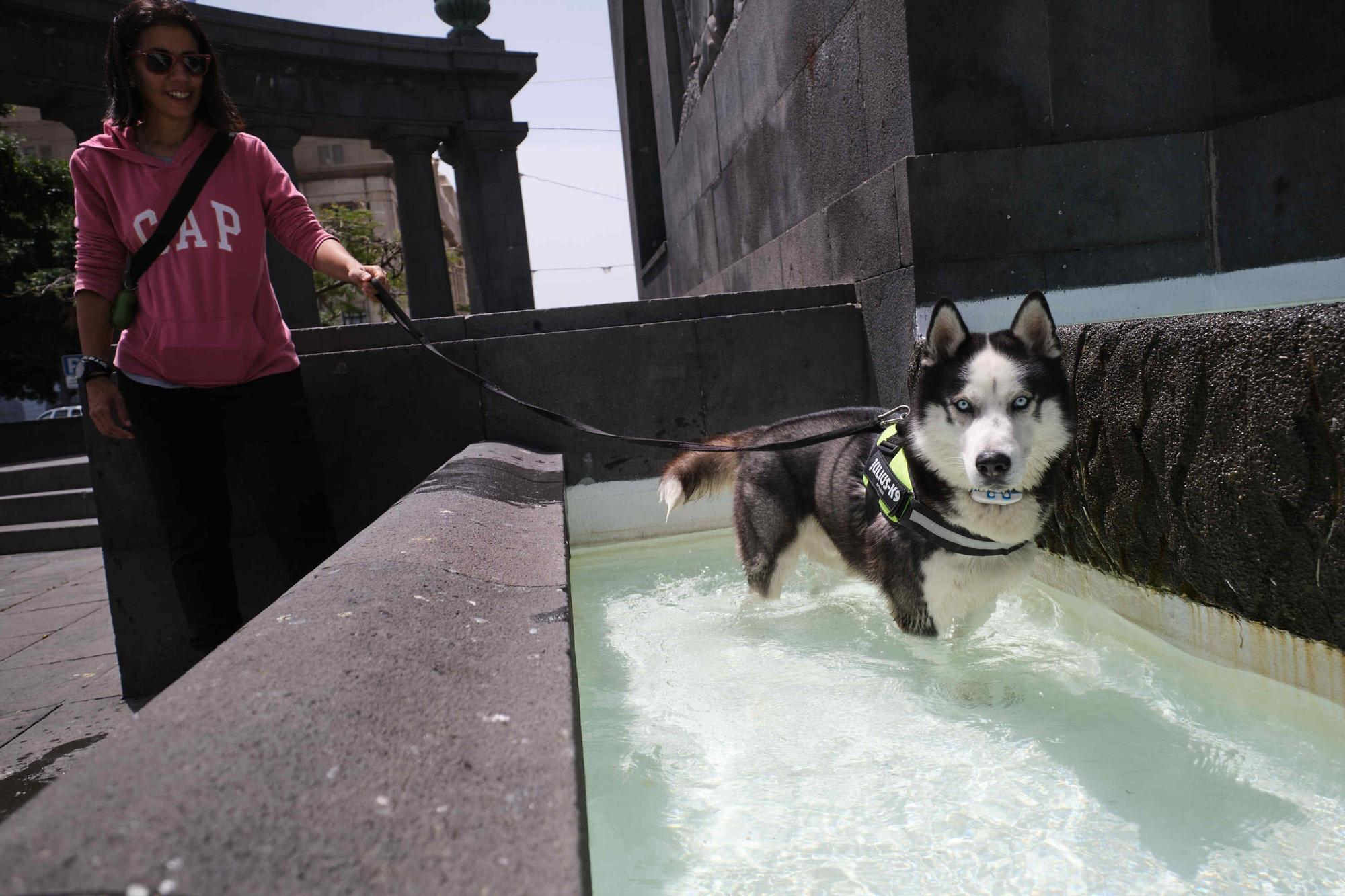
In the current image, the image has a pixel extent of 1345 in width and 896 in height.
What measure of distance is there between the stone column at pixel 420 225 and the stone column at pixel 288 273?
2.18 meters

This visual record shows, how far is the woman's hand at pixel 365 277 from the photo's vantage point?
321 centimetres

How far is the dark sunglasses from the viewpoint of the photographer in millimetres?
2990

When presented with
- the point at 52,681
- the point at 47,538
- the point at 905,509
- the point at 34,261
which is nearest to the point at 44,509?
the point at 47,538

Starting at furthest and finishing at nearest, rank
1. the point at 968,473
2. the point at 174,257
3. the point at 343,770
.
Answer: the point at 174,257 → the point at 968,473 → the point at 343,770

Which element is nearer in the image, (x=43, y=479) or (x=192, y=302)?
(x=192, y=302)

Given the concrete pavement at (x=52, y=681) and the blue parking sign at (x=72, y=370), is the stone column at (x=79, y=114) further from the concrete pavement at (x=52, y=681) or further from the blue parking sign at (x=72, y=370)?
the concrete pavement at (x=52, y=681)

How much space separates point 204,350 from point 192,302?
0.17 metres

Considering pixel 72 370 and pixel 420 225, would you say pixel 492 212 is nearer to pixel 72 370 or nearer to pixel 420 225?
pixel 420 225

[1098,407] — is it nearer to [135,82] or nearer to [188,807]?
[188,807]

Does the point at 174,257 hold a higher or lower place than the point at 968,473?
higher

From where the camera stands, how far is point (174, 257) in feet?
10.2

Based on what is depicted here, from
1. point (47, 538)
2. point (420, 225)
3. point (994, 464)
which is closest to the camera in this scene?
point (994, 464)

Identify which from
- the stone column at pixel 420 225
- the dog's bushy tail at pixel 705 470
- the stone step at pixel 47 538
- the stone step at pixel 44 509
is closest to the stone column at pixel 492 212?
the stone column at pixel 420 225

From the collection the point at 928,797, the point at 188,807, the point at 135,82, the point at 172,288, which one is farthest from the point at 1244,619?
the point at 135,82
